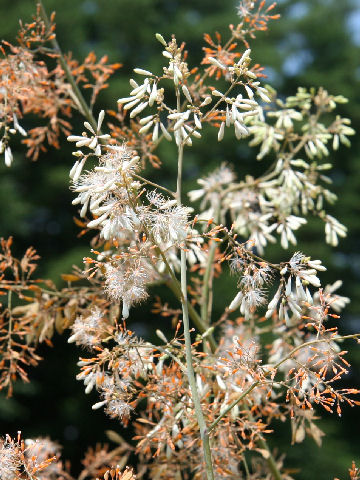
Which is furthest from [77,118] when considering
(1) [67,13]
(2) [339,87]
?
(2) [339,87]

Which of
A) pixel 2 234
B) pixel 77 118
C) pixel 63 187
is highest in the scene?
pixel 77 118

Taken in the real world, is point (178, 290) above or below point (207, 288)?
below

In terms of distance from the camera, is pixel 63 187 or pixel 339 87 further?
pixel 339 87

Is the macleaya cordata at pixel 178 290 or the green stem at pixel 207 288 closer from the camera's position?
the macleaya cordata at pixel 178 290

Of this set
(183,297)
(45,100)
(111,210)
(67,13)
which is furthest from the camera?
(67,13)

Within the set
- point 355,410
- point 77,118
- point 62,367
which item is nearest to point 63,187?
point 77,118

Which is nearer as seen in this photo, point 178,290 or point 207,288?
point 178,290

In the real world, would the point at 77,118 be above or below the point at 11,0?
below

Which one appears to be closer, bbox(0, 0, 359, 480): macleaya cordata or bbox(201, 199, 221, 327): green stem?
bbox(0, 0, 359, 480): macleaya cordata

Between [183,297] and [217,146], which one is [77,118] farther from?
[183,297]

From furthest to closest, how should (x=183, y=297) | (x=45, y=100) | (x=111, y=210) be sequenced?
(x=45, y=100)
(x=183, y=297)
(x=111, y=210)
